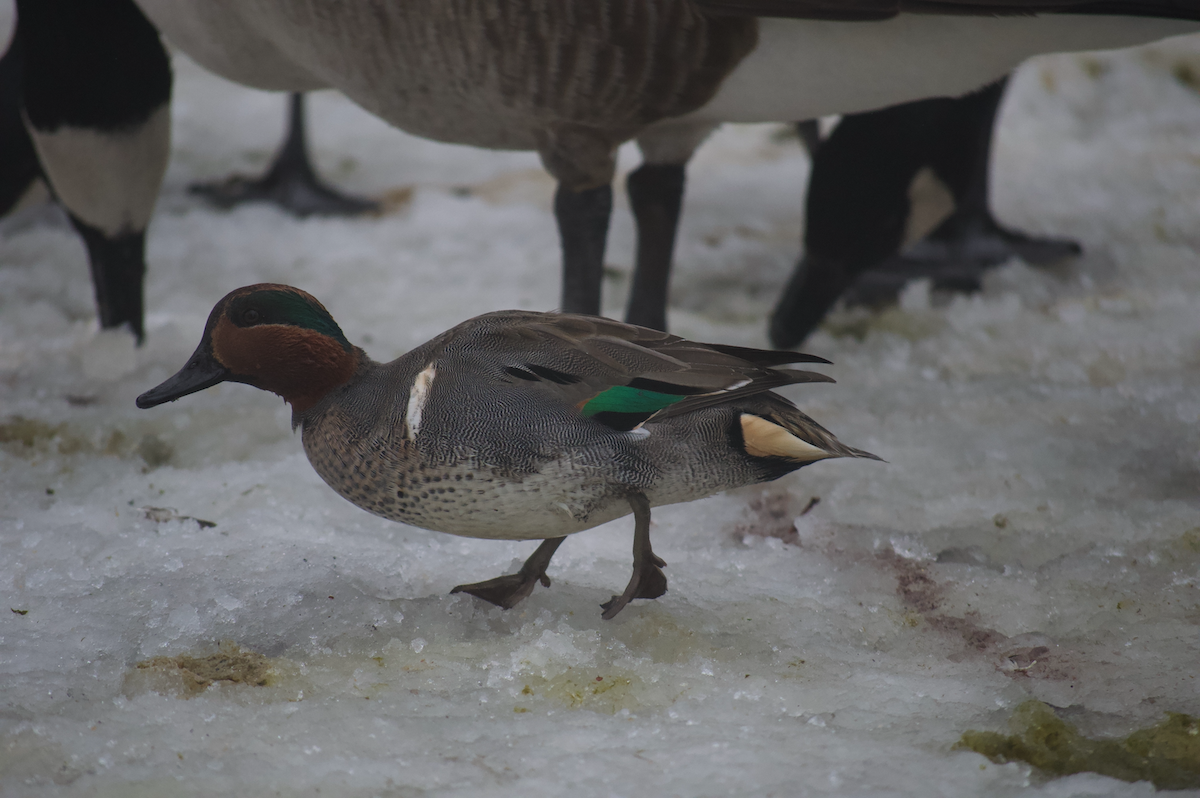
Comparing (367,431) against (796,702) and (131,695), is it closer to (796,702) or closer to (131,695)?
(131,695)

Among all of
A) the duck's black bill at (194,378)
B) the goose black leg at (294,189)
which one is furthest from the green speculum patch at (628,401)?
the goose black leg at (294,189)

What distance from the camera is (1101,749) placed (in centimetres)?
177

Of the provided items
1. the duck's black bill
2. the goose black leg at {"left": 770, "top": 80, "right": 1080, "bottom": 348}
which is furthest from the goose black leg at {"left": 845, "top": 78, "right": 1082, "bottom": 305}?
the duck's black bill

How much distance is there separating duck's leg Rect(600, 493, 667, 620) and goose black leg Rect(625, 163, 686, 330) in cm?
165

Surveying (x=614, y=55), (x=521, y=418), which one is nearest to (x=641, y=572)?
(x=521, y=418)

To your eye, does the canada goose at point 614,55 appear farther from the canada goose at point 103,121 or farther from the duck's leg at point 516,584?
the duck's leg at point 516,584

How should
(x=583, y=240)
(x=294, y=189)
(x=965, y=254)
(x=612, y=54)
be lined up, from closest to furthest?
1. (x=612, y=54)
2. (x=583, y=240)
3. (x=965, y=254)
4. (x=294, y=189)

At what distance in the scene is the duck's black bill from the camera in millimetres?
2006

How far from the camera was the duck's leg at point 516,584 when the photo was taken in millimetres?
2098

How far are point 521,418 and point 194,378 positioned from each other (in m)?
0.64

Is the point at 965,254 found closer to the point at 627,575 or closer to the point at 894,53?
the point at 894,53

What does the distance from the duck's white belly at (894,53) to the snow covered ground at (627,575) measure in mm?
953

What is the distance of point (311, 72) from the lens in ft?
10.4

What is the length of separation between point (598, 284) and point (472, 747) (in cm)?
182
